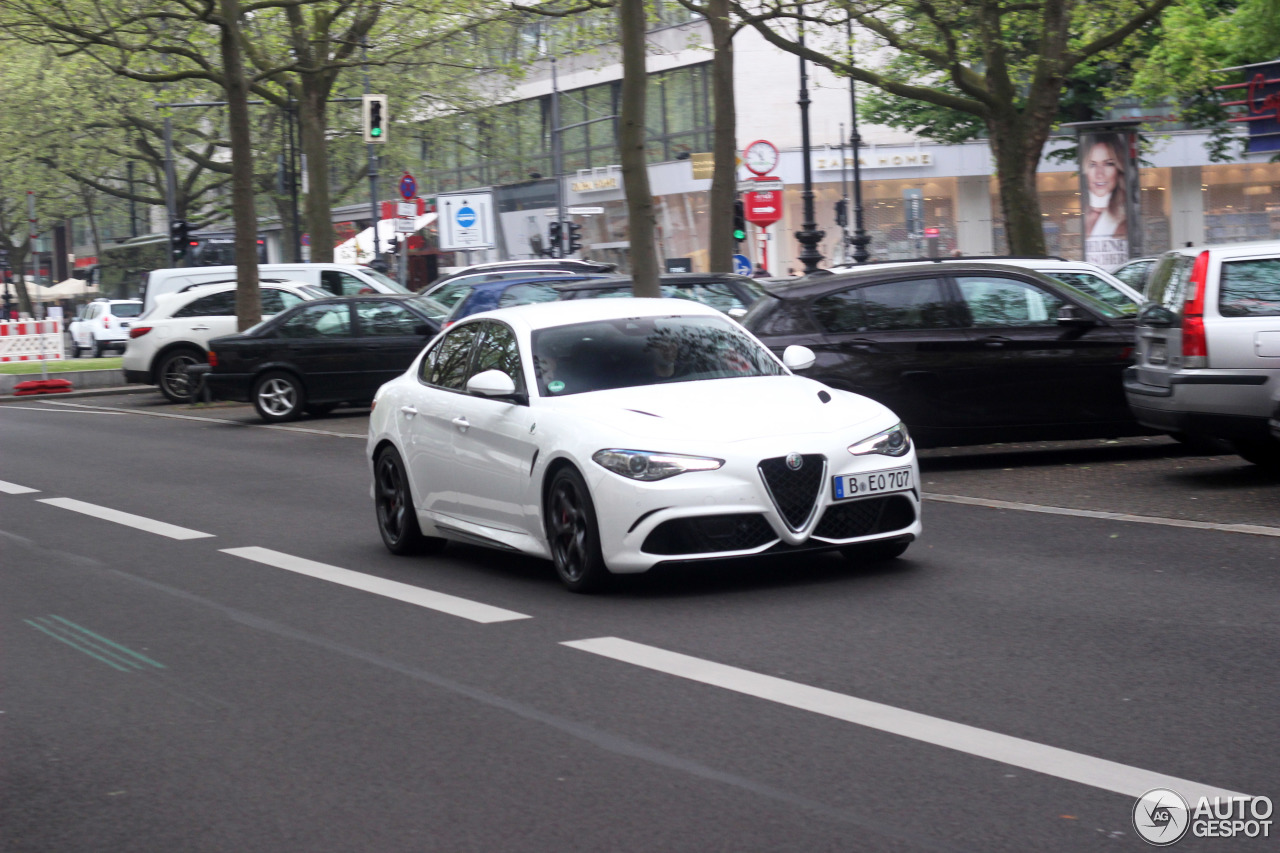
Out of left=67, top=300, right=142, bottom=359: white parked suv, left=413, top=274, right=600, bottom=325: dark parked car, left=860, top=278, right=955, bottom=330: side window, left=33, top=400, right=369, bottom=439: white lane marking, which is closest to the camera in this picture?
left=860, top=278, right=955, bottom=330: side window

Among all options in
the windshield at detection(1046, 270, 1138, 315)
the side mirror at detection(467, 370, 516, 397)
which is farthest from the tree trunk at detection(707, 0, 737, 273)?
the side mirror at detection(467, 370, 516, 397)

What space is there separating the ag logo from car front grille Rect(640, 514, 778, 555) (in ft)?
11.5

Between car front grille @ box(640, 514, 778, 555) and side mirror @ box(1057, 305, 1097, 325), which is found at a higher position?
side mirror @ box(1057, 305, 1097, 325)

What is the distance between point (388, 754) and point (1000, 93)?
1889 centimetres

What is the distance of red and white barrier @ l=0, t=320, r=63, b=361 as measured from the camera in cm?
3462

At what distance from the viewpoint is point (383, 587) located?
894 centimetres

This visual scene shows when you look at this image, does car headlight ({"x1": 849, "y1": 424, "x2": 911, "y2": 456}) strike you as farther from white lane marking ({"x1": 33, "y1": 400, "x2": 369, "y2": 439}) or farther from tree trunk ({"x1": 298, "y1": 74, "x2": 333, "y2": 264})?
tree trunk ({"x1": 298, "y1": 74, "x2": 333, "y2": 264})

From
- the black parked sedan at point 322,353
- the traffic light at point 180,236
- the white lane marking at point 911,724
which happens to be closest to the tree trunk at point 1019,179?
the black parked sedan at point 322,353

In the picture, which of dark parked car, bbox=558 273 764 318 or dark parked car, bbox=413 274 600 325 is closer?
dark parked car, bbox=558 273 764 318

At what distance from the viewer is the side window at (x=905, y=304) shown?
1349 cm

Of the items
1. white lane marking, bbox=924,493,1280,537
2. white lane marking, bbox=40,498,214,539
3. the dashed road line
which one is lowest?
white lane marking, bbox=924,493,1280,537

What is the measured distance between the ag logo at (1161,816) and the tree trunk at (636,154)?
45.4 feet

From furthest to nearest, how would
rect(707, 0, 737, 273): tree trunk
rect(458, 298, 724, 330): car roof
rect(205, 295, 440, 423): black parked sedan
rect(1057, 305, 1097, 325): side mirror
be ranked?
rect(707, 0, 737, 273): tree trunk → rect(205, 295, 440, 423): black parked sedan → rect(1057, 305, 1097, 325): side mirror → rect(458, 298, 724, 330): car roof

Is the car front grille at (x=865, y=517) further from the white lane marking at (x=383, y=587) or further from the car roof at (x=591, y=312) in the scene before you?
the car roof at (x=591, y=312)
